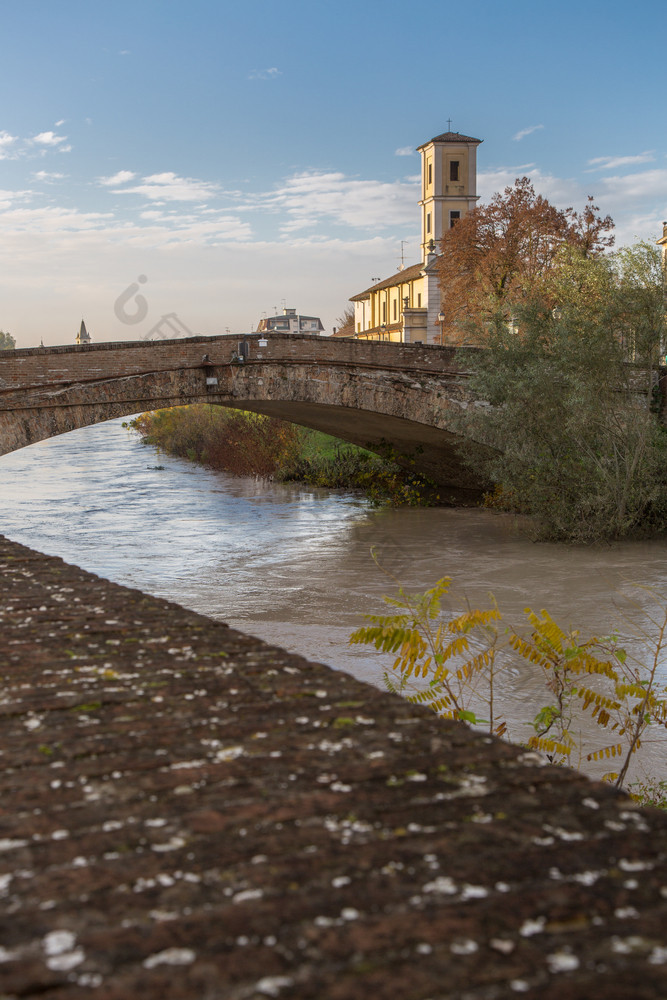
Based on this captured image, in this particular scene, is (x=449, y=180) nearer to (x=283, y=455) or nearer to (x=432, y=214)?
(x=432, y=214)

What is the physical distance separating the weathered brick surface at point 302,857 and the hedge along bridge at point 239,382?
11.8 meters

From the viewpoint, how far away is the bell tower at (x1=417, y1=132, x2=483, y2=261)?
5516cm

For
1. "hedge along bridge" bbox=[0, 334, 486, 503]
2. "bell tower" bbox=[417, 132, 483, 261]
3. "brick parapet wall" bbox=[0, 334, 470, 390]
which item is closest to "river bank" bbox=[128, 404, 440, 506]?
"hedge along bridge" bbox=[0, 334, 486, 503]

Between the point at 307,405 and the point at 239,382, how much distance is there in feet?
6.74

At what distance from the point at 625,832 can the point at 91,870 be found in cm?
86

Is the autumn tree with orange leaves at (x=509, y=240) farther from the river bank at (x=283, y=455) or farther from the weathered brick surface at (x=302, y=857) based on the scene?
the weathered brick surface at (x=302, y=857)

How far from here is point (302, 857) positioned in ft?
4.68

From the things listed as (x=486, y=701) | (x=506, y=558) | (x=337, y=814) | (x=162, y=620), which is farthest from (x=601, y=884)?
(x=506, y=558)

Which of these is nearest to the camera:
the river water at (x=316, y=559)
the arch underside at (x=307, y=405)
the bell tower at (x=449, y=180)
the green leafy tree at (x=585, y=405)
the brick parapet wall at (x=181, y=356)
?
the river water at (x=316, y=559)

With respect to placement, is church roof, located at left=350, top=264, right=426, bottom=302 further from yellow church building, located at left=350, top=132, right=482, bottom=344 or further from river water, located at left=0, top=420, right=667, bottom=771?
river water, located at left=0, top=420, right=667, bottom=771

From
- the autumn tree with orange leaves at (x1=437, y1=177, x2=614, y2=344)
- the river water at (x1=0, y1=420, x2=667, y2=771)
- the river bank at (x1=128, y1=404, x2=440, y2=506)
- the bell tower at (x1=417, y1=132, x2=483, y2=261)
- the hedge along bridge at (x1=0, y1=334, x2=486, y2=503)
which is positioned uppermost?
the bell tower at (x1=417, y1=132, x2=483, y2=261)

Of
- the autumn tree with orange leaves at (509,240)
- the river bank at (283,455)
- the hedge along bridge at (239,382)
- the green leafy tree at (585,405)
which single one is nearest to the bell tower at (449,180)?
the autumn tree with orange leaves at (509,240)

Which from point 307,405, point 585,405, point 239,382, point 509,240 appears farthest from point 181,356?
point 509,240

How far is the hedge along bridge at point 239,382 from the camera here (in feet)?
43.7
